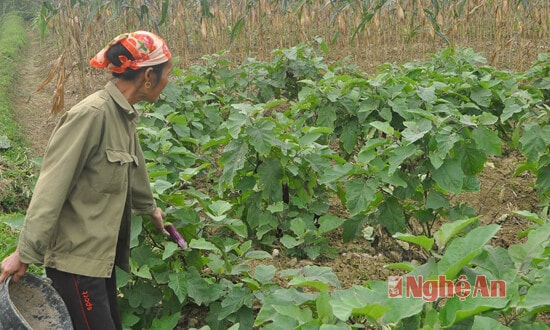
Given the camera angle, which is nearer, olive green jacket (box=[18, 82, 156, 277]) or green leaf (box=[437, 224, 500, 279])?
green leaf (box=[437, 224, 500, 279])

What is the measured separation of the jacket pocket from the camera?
223 cm

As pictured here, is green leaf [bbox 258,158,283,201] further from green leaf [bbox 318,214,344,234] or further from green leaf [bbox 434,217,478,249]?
green leaf [bbox 434,217,478,249]

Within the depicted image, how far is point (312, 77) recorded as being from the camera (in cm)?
551

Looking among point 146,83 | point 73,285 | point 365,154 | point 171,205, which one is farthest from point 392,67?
point 73,285

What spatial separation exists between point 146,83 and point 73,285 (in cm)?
82

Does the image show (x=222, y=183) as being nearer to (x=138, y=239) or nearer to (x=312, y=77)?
(x=138, y=239)

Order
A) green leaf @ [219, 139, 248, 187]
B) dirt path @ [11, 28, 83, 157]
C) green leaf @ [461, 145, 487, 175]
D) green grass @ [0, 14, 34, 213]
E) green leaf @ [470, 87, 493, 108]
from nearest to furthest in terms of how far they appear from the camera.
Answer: green leaf @ [461, 145, 487, 175]
green leaf @ [219, 139, 248, 187]
green leaf @ [470, 87, 493, 108]
green grass @ [0, 14, 34, 213]
dirt path @ [11, 28, 83, 157]

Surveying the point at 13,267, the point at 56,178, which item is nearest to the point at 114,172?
the point at 56,178

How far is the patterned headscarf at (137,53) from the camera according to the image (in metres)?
2.27

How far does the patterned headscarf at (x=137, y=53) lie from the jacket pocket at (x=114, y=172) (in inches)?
13.1

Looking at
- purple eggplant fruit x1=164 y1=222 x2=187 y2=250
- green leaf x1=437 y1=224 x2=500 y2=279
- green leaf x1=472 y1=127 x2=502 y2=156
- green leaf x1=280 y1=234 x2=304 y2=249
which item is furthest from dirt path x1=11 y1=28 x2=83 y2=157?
green leaf x1=437 y1=224 x2=500 y2=279

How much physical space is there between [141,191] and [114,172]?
0.32 meters

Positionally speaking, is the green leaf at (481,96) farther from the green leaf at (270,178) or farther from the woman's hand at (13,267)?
the woman's hand at (13,267)

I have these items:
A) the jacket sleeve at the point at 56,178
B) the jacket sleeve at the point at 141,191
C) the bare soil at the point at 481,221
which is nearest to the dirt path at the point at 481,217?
the bare soil at the point at 481,221
